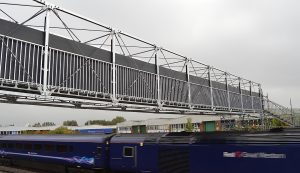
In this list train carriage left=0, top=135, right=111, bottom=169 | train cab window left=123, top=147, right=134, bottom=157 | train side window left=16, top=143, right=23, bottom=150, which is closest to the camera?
train cab window left=123, top=147, right=134, bottom=157

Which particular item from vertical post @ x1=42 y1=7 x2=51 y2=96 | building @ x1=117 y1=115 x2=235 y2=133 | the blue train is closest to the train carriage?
the blue train

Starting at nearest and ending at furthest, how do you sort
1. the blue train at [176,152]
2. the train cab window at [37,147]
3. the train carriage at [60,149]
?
the blue train at [176,152] → the train carriage at [60,149] → the train cab window at [37,147]

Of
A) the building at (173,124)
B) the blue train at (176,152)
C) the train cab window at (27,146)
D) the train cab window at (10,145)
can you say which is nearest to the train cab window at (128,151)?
the blue train at (176,152)

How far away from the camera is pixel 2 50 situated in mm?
28203

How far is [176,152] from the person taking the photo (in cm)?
1927

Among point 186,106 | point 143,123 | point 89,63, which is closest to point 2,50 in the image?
point 89,63

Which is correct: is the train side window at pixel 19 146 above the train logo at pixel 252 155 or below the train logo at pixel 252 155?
below

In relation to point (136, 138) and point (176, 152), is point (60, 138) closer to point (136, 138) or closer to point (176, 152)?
point (136, 138)

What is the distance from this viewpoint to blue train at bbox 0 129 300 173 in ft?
50.3

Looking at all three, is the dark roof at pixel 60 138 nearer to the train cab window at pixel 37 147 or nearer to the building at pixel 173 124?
the train cab window at pixel 37 147

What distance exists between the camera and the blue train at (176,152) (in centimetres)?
1534

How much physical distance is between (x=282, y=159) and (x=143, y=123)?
110 m

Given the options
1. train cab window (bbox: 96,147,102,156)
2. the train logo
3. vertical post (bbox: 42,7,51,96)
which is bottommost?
train cab window (bbox: 96,147,102,156)

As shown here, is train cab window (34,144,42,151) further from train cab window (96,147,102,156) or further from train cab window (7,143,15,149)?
train cab window (96,147,102,156)
